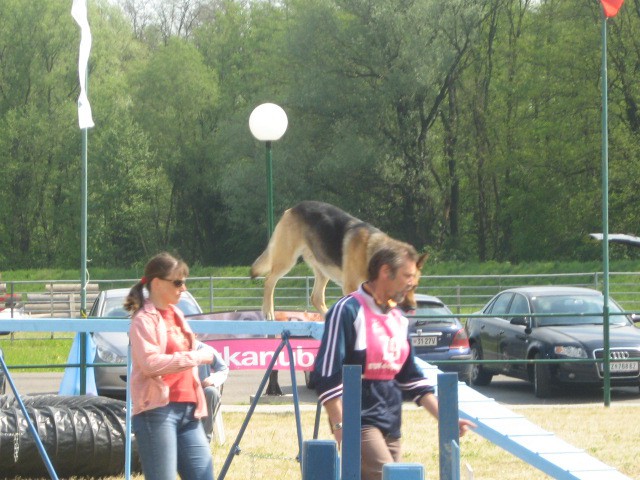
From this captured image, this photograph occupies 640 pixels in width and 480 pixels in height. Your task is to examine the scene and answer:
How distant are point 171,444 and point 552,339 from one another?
425 inches

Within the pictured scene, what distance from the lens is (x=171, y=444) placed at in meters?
5.31

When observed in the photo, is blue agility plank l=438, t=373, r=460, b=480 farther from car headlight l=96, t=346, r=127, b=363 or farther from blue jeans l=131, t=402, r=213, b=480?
car headlight l=96, t=346, r=127, b=363

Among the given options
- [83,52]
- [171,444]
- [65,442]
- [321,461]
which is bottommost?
[65,442]

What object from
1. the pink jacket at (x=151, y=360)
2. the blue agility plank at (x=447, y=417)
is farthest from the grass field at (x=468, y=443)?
the blue agility plank at (x=447, y=417)

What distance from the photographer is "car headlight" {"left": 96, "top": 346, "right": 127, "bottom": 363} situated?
13.4 m

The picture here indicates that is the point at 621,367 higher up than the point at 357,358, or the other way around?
the point at 357,358

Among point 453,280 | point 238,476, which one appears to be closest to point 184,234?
point 453,280

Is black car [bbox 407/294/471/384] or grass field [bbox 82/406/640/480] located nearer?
grass field [bbox 82/406/640/480]

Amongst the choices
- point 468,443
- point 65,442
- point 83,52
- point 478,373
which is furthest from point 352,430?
point 478,373

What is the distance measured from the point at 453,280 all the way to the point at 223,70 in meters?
26.4

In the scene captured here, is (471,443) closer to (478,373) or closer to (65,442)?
(65,442)

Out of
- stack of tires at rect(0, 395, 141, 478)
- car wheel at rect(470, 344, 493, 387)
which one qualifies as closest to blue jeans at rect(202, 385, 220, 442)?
stack of tires at rect(0, 395, 141, 478)

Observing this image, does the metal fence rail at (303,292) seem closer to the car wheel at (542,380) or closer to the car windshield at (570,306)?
the car windshield at (570,306)

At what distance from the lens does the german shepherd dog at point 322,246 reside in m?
7.58
